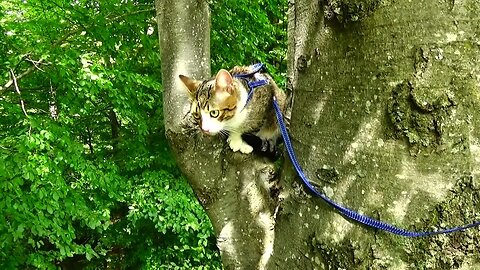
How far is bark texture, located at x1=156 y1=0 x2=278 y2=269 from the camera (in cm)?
128

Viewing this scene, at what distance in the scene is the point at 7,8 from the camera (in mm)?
3969

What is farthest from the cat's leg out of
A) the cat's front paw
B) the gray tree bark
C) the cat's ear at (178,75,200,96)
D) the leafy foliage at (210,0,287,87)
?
the leafy foliage at (210,0,287,87)

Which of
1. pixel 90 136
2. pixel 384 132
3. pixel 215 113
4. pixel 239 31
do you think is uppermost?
pixel 384 132

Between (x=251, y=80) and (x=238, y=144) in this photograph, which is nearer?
(x=238, y=144)

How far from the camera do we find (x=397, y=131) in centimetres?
88

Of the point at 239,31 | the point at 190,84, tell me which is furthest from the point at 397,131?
the point at 239,31

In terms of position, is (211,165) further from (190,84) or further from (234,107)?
(234,107)

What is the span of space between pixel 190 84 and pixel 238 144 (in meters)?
0.26

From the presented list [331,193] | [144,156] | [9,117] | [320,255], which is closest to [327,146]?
[331,193]

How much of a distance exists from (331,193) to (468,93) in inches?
12.4

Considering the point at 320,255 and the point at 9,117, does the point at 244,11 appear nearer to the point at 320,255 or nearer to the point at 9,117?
the point at 9,117

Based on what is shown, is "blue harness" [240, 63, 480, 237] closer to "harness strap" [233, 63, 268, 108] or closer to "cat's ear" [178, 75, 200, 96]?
"cat's ear" [178, 75, 200, 96]

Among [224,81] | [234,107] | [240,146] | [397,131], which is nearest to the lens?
[397,131]

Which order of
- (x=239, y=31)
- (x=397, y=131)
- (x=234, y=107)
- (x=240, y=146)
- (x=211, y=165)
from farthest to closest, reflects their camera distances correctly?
(x=239, y=31) → (x=234, y=107) → (x=240, y=146) → (x=211, y=165) → (x=397, y=131)
